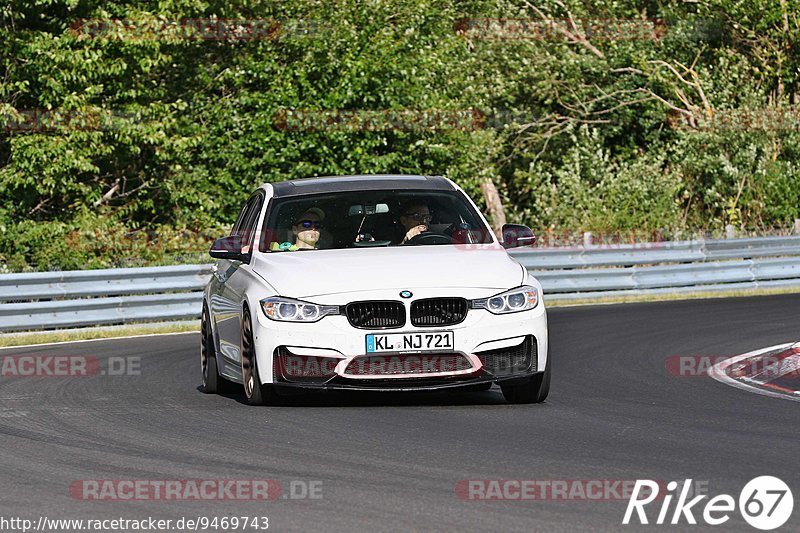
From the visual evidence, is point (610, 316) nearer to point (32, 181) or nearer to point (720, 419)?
point (720, 419)

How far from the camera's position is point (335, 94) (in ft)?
105

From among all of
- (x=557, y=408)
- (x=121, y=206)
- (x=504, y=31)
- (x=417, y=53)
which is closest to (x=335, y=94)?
(x=417, y=53)

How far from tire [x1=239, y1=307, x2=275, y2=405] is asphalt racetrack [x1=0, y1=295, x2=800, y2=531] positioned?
10 centimetres

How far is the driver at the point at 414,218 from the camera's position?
1124 centimetres

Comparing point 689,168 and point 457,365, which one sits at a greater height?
point 457,365

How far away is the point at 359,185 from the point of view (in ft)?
38.2

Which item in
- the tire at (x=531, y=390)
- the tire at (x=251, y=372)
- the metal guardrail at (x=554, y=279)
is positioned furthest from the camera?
the metal guardrail at (x=554, y=279)

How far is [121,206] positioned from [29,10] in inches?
191

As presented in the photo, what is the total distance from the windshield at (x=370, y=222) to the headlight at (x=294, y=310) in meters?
1.04
